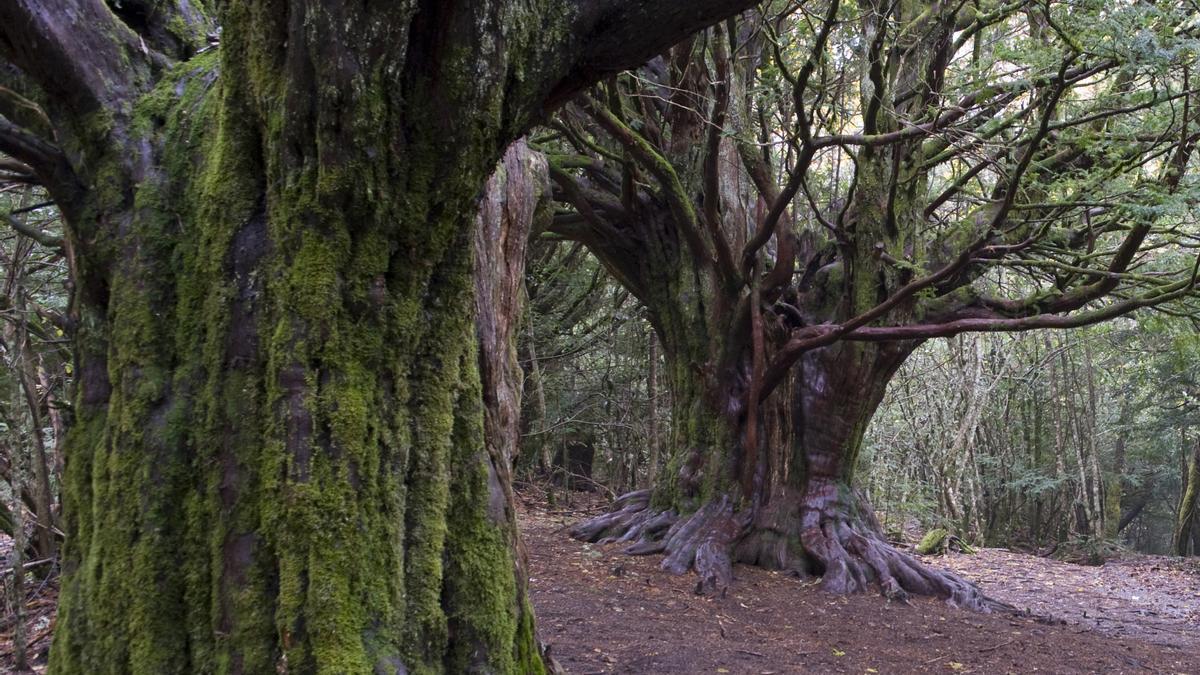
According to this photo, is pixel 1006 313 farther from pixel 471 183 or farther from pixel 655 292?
pixel 471 183

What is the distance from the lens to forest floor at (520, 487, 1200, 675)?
5.23 metres

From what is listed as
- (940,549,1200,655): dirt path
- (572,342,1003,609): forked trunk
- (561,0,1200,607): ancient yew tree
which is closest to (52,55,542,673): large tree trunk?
(561,0,1200,607): ancient yew tree

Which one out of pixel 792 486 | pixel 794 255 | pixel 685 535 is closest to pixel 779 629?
pixel 685 535

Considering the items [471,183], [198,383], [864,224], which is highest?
[864,224]

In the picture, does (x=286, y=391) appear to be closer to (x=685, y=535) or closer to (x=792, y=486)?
(x=685, y=535)

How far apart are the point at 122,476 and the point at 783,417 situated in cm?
673

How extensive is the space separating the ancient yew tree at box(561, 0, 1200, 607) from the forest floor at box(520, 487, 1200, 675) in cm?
45

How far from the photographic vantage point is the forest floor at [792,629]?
17.2 ft

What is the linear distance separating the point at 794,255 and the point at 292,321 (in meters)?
5.94

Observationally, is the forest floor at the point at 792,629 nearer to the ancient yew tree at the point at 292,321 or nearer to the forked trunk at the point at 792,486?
the forked trunk at the point at 792,486

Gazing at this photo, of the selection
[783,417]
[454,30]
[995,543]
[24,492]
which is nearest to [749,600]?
[783,417]

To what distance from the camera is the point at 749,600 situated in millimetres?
6918

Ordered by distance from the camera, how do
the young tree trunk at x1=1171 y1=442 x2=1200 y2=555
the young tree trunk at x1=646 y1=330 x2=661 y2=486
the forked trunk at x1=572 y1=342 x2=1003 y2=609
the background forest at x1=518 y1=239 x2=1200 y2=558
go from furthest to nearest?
the young tree trunk at x1=1171 y1=442 x2=1200 y2=555, the background forest at x1=518 y1=239 x2=1200 y2=558, the young tree trunk at x1=646 y1=330 x2=661 y2=486, the forked trunk at x1=572 y1=342 x2=1003 y2=609

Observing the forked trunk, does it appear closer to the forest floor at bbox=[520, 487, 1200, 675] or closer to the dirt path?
the forest floor at bbox=[520, 487, 1200, 675]
